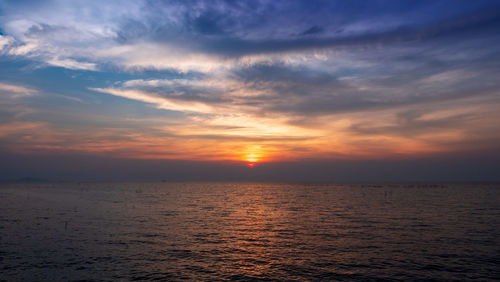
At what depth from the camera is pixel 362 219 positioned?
194ft

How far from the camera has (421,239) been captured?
131 ft

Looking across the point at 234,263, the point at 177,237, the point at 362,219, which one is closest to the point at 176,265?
the point at 234,263

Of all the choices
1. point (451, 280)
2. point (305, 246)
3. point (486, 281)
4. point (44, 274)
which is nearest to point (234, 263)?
point (305, 246)

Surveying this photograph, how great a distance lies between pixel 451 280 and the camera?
24.8 meters

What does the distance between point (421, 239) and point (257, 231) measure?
22.6 m

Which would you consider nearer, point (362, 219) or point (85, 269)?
point (85, 269)

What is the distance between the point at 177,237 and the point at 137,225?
535 inches

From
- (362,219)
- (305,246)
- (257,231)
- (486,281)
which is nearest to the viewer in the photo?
(486,281)

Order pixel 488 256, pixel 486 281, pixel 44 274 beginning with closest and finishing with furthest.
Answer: pixel 486 281 < pixel 44 274 < pixel 488 256

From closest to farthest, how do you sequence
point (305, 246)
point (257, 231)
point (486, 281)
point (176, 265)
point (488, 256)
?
point (486, 281) → point (176, 265) → point (488, 256) → point (305, 246) → point (257, 231)

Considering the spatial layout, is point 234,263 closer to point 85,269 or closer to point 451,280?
point 85,269

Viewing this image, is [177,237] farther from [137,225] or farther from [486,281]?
[486,281]

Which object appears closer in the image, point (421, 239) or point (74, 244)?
point (74, 244)

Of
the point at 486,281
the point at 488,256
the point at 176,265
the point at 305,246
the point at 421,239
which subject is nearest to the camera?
the point at 486,281
